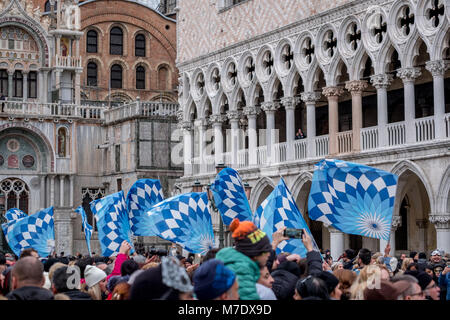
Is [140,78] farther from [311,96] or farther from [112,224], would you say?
[112,224]

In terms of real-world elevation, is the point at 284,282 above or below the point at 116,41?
below

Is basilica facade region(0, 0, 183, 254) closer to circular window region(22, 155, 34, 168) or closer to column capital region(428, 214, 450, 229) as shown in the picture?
circular window region(22, 155, 34, 168)

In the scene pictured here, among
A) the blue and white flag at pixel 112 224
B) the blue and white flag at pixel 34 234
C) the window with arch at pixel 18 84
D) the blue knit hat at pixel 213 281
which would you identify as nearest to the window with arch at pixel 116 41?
the window with arch at pixel 18 84

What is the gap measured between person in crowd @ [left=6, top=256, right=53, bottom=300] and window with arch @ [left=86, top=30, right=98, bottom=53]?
47.3 meters

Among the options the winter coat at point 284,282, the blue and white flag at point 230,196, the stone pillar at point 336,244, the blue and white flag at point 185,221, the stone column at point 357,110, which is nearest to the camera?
the winter coat at point 284,282

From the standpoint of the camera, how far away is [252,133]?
3347cm

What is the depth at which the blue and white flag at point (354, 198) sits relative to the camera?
1407 centimetres

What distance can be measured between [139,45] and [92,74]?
325 centimetres

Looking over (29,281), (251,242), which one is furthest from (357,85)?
(29,281)

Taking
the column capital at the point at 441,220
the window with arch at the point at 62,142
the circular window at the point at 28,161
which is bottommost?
the column capital at the point at 441,220

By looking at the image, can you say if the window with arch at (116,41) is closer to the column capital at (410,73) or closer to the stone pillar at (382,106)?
the stone pillar at (382,106)

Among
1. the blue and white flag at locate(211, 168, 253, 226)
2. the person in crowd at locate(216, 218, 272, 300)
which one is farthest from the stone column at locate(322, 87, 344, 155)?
the person in crowd at locate(216, 218, 272, 300)

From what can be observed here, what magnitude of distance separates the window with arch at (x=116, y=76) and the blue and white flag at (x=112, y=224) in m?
33.3

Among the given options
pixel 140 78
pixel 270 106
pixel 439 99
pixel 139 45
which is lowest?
pixel 439 99
